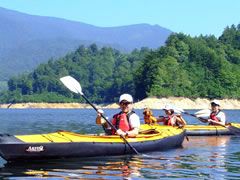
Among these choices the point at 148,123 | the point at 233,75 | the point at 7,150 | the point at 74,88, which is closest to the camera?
the point at 7,150

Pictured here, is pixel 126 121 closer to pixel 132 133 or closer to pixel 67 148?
pixel 132 133

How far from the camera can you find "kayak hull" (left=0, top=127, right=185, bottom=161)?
659 inches

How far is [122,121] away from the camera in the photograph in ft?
64.7

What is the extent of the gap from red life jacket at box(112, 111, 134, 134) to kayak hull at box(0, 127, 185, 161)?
18.1 inches

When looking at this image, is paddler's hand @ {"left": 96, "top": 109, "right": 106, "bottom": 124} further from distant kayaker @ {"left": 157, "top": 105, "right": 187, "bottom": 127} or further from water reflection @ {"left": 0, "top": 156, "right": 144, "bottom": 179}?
distant kayaker @ {"left": 157, "top": 105, "right": 187, "bottom": 127}

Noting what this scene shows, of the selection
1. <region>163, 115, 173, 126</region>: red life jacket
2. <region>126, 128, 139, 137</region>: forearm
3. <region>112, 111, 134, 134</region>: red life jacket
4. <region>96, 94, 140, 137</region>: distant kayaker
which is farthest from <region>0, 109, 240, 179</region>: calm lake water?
<region>163, 115, 173, 126</region>: red life jacket

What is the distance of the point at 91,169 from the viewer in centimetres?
1678

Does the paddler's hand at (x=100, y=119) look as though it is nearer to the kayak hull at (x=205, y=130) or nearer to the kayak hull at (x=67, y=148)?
the kayak hull at (x=67, y=148)

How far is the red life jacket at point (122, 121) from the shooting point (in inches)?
Answer: 771

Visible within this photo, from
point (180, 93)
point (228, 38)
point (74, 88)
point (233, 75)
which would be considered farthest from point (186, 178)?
point (228, 38)

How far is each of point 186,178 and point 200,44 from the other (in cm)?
14477

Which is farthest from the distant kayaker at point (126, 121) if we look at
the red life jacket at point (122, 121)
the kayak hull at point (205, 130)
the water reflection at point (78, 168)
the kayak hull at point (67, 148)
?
the kayak hull at point (205, 130)

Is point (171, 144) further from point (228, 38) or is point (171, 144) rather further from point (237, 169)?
point (228, 38)

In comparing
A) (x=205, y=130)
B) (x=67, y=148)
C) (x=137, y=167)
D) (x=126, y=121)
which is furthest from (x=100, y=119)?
(x=205, y=130)
